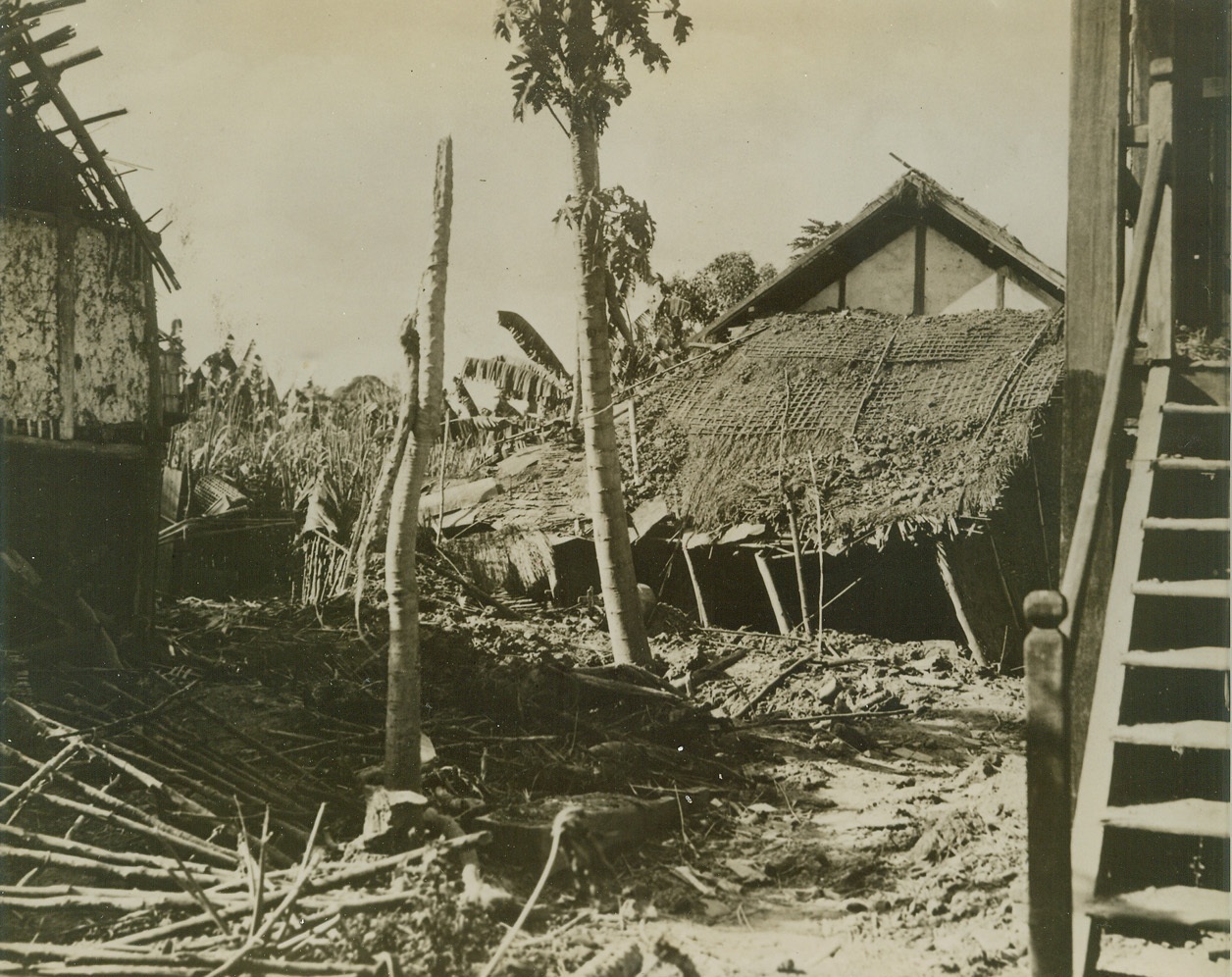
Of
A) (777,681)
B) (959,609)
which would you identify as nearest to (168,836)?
(777,681)

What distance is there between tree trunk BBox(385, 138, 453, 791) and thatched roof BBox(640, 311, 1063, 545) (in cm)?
651

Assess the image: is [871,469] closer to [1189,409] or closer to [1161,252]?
[1161,252]

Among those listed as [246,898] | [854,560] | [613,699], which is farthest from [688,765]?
[854,560]

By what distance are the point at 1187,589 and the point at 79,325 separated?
762 centimetres

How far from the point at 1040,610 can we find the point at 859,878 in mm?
2539

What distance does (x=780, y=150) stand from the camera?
33.9 ft

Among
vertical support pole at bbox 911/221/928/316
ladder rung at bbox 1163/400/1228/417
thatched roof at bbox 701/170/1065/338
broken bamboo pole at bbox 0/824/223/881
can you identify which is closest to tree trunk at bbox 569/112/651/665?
broken bamboo pole at bbox 0/824/223/881

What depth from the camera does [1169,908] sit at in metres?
2.85

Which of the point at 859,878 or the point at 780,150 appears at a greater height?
the point at 780,150

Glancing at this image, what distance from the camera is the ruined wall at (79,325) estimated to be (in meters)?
7.07

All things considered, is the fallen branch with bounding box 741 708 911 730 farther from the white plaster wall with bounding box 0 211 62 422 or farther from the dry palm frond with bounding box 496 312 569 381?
the dry palm frond with bounding box 496 312 569 381

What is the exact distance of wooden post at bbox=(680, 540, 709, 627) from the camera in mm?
11289

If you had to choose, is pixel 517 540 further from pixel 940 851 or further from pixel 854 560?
pixel 940 851

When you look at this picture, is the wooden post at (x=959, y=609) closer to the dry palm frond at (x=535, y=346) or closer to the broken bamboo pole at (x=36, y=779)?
the broken bamboo pole at (x=36, y=779)
